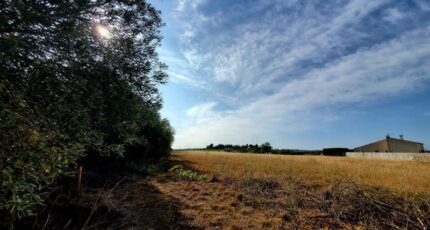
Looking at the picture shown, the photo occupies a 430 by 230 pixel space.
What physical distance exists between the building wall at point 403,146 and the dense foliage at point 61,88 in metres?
78.8

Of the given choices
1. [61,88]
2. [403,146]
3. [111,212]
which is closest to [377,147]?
[403,146]

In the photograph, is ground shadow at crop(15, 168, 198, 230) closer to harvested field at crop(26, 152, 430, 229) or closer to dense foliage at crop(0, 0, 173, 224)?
harvested field at crop(26, 152, 430, 229)

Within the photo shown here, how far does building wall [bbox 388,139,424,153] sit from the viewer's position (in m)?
73.8

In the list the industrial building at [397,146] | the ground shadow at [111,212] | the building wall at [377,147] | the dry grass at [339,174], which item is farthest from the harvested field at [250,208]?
the building wall at [377,147]

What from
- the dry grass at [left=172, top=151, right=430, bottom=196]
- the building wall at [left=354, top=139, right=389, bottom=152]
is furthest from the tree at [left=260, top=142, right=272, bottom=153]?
the dry grass at [left=172, top=151, right=430, bottom=196]

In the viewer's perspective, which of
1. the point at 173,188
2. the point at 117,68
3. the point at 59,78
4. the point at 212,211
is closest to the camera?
the point at 59,78

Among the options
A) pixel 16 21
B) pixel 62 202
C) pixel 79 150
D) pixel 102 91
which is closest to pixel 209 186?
pixel 62 202

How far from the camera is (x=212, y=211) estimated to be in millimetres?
10844

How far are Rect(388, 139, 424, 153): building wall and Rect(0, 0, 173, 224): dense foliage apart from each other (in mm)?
78810

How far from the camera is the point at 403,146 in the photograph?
7494 cm

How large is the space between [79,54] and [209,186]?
10231 millimetres

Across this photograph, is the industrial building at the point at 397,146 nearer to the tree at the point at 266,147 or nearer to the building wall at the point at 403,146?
the building wall at the point at 403,146

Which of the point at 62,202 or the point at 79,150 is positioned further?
the point at 62,202

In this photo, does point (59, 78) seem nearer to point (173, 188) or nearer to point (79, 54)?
point (79, 54)
